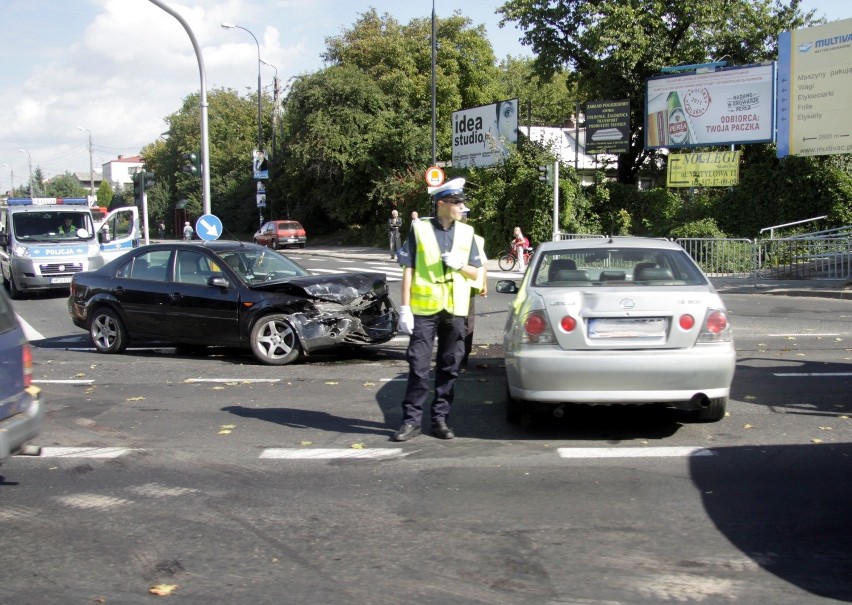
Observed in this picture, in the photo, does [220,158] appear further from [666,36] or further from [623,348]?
[623,348]

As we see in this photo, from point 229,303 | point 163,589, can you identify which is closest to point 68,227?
point 229,303

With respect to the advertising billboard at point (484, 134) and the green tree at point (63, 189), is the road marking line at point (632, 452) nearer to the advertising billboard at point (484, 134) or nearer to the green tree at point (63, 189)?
the advertising billboard at point (484, 134)

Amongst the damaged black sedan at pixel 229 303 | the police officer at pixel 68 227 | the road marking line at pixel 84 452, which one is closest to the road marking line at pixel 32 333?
the damaged black sedan at pixel 229 303

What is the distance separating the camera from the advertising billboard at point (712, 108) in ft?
91.6

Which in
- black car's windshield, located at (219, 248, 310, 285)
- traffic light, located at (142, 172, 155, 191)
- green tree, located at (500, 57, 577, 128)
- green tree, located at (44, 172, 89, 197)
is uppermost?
green tree, located at (500, 57, 577, 128)

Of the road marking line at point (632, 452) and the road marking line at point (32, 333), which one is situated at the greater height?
the road marking line at point (32, 333)

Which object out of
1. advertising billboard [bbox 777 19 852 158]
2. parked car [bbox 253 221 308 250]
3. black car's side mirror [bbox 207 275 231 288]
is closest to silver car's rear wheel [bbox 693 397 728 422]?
black car's side mirror [bbox 207 275 231 288]

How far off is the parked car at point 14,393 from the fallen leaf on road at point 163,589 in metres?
1.45

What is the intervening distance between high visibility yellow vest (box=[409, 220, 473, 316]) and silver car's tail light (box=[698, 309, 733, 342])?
5.52ft

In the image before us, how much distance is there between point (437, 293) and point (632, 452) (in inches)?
68.0

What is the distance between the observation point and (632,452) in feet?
19.9

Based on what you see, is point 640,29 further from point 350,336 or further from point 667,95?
point 350,336

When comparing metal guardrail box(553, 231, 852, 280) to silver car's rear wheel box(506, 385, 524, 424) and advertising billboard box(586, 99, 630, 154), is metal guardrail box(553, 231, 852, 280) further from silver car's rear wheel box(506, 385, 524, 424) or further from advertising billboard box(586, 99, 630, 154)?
silver car's rear wheel box(506, 385, 524, 424)

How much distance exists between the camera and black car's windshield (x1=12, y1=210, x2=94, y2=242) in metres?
21.3
